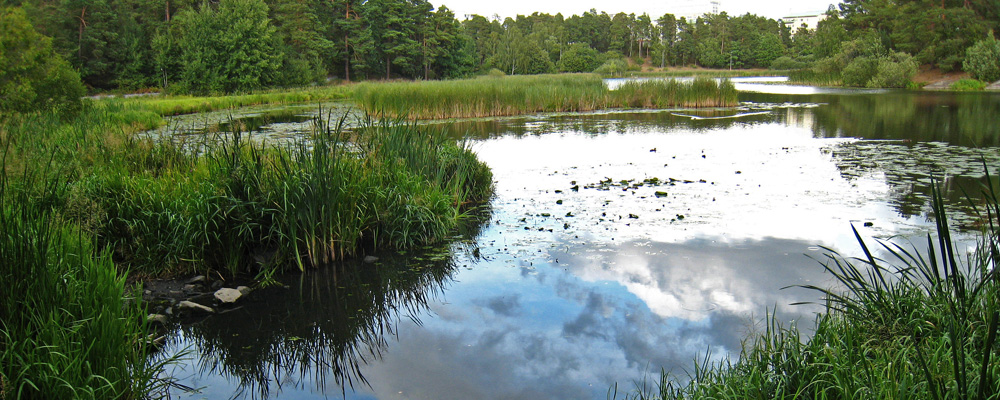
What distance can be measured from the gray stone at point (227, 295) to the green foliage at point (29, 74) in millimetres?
9470

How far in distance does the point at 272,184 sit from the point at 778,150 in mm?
10773

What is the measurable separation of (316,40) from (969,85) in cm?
4325

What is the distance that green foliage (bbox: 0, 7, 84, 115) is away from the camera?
39.5 ft

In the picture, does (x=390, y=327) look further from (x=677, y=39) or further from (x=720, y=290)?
(x=677, y=39)

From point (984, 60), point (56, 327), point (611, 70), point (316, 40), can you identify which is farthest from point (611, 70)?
point (56, 327)

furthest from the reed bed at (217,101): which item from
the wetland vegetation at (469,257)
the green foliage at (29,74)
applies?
the wetland vegetation at (469,257)

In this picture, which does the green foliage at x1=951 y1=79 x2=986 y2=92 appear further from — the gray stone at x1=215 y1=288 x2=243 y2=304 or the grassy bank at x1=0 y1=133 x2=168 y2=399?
the grassy bank at x1=0 y1=133 x2=168 y2=399

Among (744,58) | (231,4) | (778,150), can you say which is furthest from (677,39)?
(778,150)

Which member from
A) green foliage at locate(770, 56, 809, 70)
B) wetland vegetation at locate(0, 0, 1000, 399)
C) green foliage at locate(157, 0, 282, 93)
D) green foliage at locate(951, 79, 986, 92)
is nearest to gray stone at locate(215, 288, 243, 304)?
wetland vegetation at locate(0, 0, 1000, 399)

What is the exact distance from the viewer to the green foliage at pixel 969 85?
35.1 m

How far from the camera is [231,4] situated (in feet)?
134

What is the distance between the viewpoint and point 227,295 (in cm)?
547

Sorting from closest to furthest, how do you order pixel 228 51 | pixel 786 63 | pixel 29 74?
pixel 29 74
pixel 228 51
pixel 786 63

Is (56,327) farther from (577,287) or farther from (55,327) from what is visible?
(577,287)
